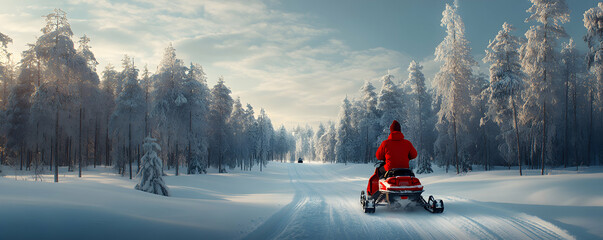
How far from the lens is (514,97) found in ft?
91.6

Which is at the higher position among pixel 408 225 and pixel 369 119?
pixel 369 119

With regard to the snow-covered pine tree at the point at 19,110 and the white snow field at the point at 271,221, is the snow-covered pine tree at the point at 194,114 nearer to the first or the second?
the snow-covered pine tree at the point at 19,110

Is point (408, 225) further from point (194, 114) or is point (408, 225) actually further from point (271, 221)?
point (194, 114)

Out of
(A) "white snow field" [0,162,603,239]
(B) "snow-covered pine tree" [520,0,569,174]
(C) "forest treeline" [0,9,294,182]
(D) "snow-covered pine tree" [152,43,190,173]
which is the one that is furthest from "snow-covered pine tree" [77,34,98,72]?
(B) "snow-covered pine tree" [520,0,569,174]

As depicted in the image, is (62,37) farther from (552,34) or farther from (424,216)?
(552,34)

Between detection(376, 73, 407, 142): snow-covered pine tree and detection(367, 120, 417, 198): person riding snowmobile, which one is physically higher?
detection(376, 73, 407, 142): snow-covered pine tree

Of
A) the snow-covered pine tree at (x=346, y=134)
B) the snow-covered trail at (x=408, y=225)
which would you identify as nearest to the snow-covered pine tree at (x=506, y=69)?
the snow-covered trail at (x=408, y=225)

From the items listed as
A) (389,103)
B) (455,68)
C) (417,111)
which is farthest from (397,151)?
(389,103)

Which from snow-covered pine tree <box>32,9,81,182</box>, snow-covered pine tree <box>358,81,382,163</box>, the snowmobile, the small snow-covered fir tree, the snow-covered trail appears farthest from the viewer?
snow-covered pine tree <box>358,81,382,163</box>

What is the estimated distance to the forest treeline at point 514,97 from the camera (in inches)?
1006

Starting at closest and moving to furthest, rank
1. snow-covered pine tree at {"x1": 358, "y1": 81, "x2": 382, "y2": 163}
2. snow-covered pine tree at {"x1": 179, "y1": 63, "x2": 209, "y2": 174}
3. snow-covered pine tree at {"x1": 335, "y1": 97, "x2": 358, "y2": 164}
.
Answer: snow-covered pine tree at {"x1": 179, "y1": 63, "x2": 209, "y2": 174} < snow-covered pine tree at {"x1": 358, "y1": 81, "x2": 382, "y2": 163} < snow-covered pine tree at {"x1": 335, "y1": 97, "x2": 358, "y2": 164}

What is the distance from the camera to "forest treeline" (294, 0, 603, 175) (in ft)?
83.8

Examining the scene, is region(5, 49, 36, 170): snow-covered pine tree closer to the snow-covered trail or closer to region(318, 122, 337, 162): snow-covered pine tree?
the snow-covered trail

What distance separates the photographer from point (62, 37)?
22.0 meters
